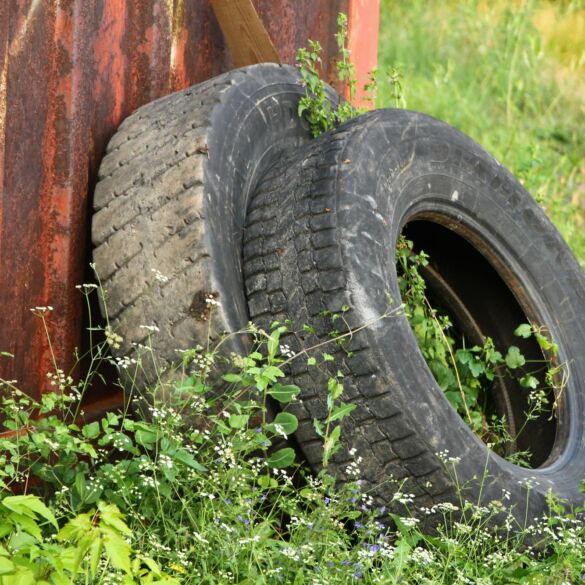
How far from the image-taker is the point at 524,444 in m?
3.91

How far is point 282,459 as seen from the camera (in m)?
2.84

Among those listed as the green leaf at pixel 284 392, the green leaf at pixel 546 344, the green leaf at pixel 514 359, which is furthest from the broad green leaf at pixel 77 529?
the green leaf at pixel 546 344

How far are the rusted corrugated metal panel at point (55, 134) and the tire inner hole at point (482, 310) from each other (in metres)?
1.23

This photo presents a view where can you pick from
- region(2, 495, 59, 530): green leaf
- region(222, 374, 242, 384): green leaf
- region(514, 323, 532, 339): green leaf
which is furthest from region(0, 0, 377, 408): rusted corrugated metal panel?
region(514, 323, 532, 339): green leaf

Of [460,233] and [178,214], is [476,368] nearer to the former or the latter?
[460,233]

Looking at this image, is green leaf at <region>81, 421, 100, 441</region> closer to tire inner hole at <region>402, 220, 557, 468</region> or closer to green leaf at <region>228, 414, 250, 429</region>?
green leaf at <region>228, 414, 250, 429</region>

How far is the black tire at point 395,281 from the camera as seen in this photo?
288 cm

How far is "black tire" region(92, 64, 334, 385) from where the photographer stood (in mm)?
2924

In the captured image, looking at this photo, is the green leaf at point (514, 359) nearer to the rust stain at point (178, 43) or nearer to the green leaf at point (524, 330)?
the green leaf at point (524, 330)

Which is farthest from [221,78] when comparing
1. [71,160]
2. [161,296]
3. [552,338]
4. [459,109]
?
[459,109]

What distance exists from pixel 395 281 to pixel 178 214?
645 mm

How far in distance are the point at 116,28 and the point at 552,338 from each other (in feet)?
5.99

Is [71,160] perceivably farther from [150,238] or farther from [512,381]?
[512,381]

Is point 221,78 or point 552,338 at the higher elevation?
point 221,78
